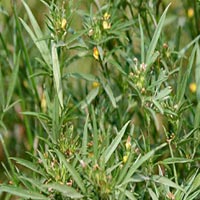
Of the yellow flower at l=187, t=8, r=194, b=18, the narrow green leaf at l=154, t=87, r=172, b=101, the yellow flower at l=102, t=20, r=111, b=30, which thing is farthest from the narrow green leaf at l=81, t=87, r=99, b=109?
the yellow flower at l=187, t=8, r=194, b=18

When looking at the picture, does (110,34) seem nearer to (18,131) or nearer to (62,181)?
(62,181)

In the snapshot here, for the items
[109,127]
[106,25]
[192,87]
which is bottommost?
[192,87]

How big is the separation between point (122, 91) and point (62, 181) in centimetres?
50

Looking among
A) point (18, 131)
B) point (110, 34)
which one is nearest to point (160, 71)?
point (110, 34)

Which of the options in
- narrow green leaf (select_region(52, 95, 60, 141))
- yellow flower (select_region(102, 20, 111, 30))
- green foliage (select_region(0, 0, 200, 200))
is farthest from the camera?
yellow flower (select_region(102, 20, 111, 30))

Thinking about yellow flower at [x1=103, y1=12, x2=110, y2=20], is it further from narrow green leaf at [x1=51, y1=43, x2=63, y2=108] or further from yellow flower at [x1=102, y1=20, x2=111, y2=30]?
narrow green leaf at [x1=51, y1=43, x2=63, y2=108]

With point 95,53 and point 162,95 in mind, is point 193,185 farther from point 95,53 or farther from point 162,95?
point 95,53

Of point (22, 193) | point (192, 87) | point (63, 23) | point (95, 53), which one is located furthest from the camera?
point (192, 87)

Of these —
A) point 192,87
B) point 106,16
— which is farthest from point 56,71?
point 192,87

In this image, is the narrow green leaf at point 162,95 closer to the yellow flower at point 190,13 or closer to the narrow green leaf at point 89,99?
the narrow green leaf at point 89,99

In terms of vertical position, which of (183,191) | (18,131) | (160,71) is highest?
(160,71)

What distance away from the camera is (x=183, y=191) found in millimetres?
1127

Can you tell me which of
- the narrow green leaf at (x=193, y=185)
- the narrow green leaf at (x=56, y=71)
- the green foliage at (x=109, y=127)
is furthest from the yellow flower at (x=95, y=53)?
the narrow green leaf at (x=193, y=185)

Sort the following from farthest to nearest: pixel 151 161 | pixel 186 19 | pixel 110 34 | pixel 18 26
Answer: pixel 186 19, pixel 18 26, pixel 110 34, pixel 151 161
